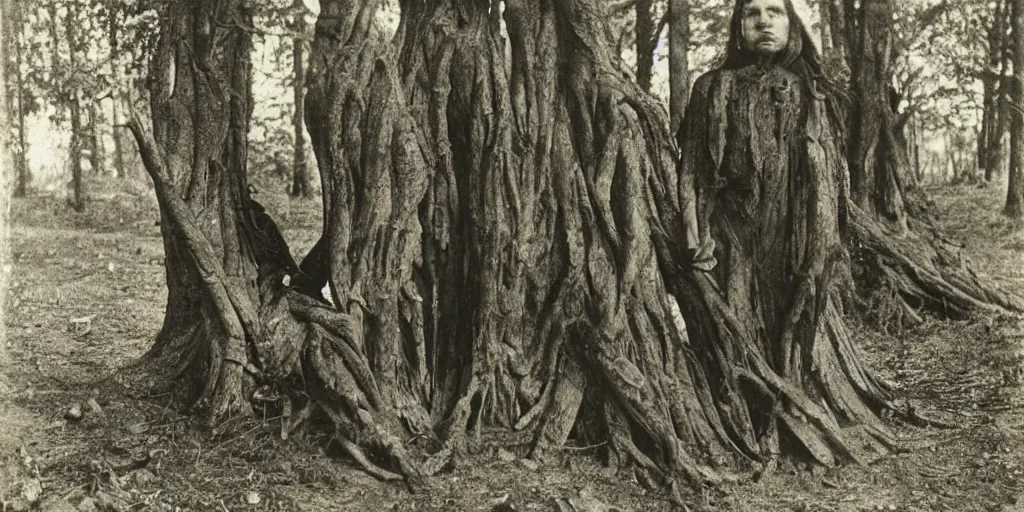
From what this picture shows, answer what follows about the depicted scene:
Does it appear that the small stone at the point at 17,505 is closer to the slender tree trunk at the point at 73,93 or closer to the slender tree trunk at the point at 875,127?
the slender tree trunk at the point at 73,93

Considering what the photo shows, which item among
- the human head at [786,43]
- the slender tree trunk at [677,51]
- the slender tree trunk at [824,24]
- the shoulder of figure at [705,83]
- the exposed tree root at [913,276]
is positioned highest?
the slender tree trunk at [824,24]

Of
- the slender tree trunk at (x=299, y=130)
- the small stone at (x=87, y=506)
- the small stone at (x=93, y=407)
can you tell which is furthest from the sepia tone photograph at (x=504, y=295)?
the slender tree trunk at (x=299, y=130)

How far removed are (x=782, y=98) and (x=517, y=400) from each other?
273cm

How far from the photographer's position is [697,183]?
6.01 meters

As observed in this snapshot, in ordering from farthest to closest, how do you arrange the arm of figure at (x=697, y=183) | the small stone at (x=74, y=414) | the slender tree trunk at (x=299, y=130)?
the slender tree trunk at (x=299, y=130) < the arm of figure at (x=697, y=183) < the small stone at (x=74, y=414)

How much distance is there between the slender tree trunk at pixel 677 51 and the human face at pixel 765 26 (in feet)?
7.57

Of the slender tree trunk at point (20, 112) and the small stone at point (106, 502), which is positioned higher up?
the slender tree trunk at point (20, 112)

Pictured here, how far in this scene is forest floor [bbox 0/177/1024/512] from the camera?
4.83 m

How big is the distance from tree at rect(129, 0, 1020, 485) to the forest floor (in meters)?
0.24

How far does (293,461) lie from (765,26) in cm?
411

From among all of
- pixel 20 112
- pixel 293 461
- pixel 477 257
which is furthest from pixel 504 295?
pixel 20 112

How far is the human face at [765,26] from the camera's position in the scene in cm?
564

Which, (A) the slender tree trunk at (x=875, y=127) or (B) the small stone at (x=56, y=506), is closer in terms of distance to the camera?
(B) the small stone at (x=56, y=506)

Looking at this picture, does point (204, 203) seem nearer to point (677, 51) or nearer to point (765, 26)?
Result: point (765, 26)
